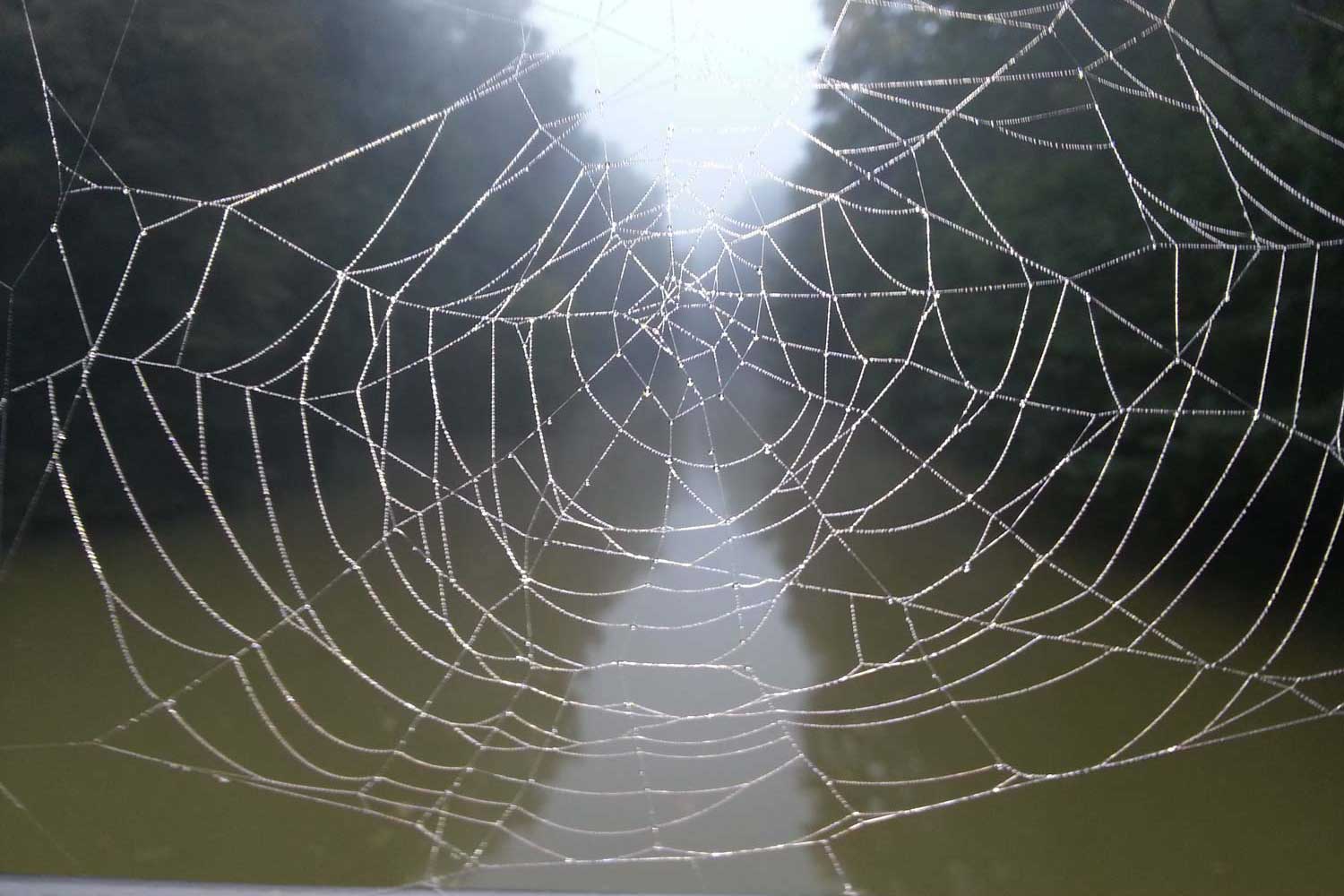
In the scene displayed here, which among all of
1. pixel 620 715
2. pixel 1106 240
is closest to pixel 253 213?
pixel 620 715

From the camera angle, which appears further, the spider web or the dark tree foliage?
the spider web

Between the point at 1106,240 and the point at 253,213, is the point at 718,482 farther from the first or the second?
the point at 253,213

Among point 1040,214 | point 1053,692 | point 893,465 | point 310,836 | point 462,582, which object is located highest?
point 1040,214

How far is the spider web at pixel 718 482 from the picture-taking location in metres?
1.39

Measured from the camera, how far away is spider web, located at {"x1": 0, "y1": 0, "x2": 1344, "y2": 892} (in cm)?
139

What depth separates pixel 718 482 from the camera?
227cm

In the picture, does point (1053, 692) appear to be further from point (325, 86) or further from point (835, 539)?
point (325, 86)

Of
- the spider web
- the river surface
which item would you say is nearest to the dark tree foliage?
the spider web

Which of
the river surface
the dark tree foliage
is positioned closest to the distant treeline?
the river surface

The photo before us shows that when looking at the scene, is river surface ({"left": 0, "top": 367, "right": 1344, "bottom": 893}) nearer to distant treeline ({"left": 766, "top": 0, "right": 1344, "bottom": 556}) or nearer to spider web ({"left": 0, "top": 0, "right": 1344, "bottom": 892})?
spider web ({"left": 0, "top": 0, "right": 1344, "bottom": 892})

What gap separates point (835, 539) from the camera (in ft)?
7.22

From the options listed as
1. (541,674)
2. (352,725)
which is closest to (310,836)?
(352,725)

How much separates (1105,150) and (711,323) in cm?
74

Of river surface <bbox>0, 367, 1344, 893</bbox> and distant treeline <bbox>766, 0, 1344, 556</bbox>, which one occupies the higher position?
distant treeline <bbox>766, 0, 1344, 556</bbox>
